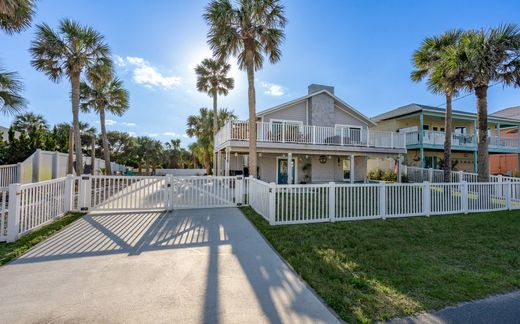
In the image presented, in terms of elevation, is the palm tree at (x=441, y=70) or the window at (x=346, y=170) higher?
the palm tree at (x=441, y=70)

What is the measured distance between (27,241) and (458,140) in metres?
24.7

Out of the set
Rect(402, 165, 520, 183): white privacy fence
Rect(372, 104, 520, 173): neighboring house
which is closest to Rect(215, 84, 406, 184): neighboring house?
Rect(402, 165, 520, 183): white privacy fence

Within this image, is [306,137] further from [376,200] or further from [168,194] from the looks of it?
[168,194]

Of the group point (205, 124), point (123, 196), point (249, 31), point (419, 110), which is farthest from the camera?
point (205, 124)

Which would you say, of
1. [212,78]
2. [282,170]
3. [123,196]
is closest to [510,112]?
[282,170]

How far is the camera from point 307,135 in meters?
13.8

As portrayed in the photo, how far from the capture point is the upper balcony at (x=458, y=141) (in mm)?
17359

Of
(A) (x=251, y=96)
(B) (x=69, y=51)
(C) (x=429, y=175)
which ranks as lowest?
(C) (x=429, y=175)

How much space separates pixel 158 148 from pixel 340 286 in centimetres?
3519

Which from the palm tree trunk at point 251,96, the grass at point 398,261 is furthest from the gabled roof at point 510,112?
the palm tree trunk at point 251,96

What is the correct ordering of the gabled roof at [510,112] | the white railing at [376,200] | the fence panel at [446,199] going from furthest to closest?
the gabled roof at [510,112] → the fence panel at [446,199] → the white railing at [376,200]

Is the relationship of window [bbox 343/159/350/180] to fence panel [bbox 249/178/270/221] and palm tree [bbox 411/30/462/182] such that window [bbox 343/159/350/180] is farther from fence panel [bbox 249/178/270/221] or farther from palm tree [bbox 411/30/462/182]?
fence panel [bbox 249/178/270/221]

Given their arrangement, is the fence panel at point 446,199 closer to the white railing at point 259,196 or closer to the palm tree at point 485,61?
the palm tree at point 485,61

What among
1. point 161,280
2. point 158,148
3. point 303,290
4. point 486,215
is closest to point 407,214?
point 486,215
